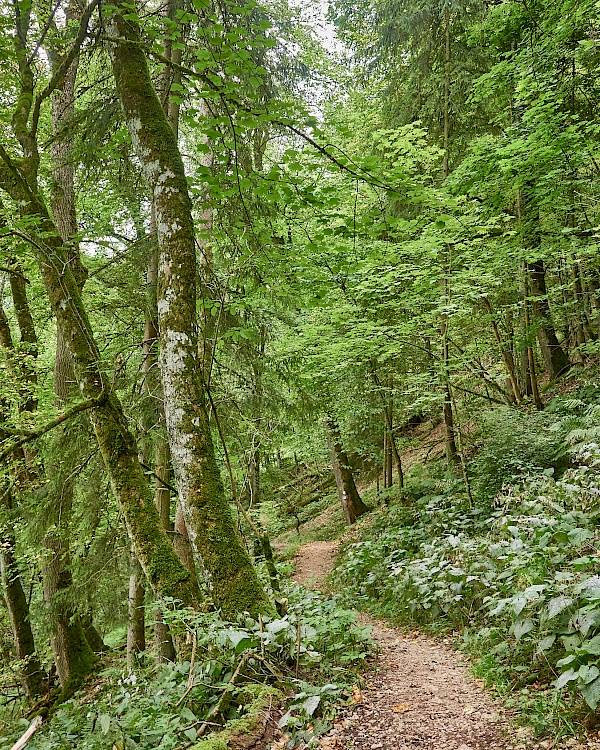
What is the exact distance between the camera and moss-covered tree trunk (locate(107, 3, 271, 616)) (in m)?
3.86

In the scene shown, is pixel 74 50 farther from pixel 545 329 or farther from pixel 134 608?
pixel 545 329

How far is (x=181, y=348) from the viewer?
416cm

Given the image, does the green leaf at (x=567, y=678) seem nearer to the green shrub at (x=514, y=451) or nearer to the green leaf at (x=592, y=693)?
the green leaf at (x=592, y=693)

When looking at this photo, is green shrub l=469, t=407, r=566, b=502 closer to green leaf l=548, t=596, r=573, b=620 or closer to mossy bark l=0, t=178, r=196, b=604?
green leaf l=548, t=596, r=573, b=620

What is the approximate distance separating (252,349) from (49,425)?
2875 millimetres

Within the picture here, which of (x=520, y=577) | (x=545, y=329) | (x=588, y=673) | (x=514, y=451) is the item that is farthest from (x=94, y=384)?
(x=545, y=329)

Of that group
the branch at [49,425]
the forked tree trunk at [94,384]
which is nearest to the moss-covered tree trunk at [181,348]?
the forked tree trunk at [94,384]

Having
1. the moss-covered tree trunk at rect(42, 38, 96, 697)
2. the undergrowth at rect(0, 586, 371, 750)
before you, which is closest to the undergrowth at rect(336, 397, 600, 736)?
the undergrowth at rect(0, 586, 371, 750)

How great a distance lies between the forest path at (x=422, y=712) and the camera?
3.09 meters

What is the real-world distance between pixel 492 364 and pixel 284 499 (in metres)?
9.92

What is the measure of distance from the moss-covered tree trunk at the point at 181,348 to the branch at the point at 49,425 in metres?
0.83

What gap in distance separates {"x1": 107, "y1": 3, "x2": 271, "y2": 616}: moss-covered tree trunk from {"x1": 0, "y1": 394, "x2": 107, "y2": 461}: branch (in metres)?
0.83

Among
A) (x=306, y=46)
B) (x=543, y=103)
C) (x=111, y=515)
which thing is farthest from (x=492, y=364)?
(x=111, y=515)

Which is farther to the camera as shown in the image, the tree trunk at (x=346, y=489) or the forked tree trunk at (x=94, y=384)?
the tree trunk at (x=346, y=489)
